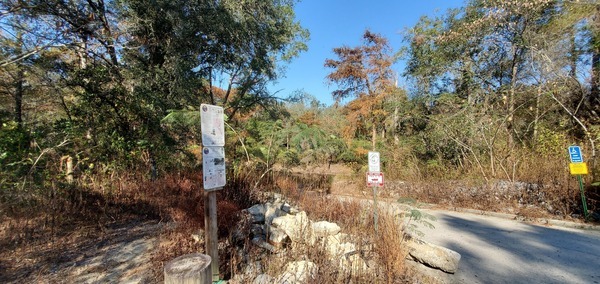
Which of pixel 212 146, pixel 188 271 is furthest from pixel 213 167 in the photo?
pixel 188 271

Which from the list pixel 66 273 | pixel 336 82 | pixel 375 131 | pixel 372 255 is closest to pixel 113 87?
pixel 66 273

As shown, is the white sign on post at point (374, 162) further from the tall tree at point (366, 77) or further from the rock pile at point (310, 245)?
the tall tree at point (366, 77)

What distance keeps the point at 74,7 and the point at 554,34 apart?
527 inches

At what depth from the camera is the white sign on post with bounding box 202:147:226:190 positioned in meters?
2.40

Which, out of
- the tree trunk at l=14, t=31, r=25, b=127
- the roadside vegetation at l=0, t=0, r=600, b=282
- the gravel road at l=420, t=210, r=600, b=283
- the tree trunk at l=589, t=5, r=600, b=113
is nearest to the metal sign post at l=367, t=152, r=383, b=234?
the roadside vegetation at l=0, t=0, r=600, b=282

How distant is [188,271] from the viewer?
1610 millimetres

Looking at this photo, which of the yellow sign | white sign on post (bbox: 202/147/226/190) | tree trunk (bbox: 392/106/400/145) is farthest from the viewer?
tree trunk (bbox: 392/106/400/145)

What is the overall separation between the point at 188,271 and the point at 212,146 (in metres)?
1.23

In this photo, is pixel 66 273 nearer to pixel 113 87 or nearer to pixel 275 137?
pixel 275 137

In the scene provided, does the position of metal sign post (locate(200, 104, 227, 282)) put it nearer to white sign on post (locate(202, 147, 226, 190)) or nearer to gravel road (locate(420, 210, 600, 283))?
white sign on post (locate(202, 147, 226, 190))

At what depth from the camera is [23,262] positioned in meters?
2.98

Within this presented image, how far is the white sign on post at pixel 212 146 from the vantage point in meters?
2.42

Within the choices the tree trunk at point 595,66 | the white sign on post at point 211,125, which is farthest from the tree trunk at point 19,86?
the tree trunk at point 595,66

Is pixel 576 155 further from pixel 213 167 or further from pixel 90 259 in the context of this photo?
pixel 90 259
